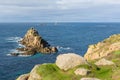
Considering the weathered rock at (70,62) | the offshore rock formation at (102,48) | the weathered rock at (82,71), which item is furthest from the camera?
the offshore rock formation at (102,48)

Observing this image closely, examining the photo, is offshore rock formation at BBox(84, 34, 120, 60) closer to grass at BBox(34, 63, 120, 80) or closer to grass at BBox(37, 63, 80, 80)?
grass at BBox(34, 63, 120, 80)

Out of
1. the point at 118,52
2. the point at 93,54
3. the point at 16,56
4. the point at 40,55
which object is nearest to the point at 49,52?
the point at 40,55

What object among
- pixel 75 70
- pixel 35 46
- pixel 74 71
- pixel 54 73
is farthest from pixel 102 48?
pixel 35 46

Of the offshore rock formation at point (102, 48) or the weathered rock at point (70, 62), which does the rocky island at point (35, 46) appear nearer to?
the offshore rock formation at point (102, 48)

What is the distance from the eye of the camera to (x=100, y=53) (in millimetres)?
74062

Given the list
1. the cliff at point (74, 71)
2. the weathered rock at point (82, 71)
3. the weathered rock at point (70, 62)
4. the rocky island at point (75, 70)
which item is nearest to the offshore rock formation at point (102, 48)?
the rocky island at point (75, 70)

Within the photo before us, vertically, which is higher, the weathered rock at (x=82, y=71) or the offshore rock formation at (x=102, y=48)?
the weathered rock at (x=82, y=71)

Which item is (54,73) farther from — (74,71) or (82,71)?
(82,71)

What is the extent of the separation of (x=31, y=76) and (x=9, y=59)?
241 feet

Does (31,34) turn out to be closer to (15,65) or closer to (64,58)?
(15,65)

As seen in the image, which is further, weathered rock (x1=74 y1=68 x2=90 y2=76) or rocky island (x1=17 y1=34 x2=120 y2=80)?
weathered rock (x1=74 y1=68 x2=90 y2=76)

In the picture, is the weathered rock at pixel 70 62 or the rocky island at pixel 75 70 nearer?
the rocky island at pixel 75 70

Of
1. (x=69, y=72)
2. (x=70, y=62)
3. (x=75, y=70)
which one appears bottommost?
(x=69, y=72)

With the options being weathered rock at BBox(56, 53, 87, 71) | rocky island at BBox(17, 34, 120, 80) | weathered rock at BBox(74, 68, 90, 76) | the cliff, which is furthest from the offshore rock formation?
weathered rock at BBox(74, 68, 90, 76)
